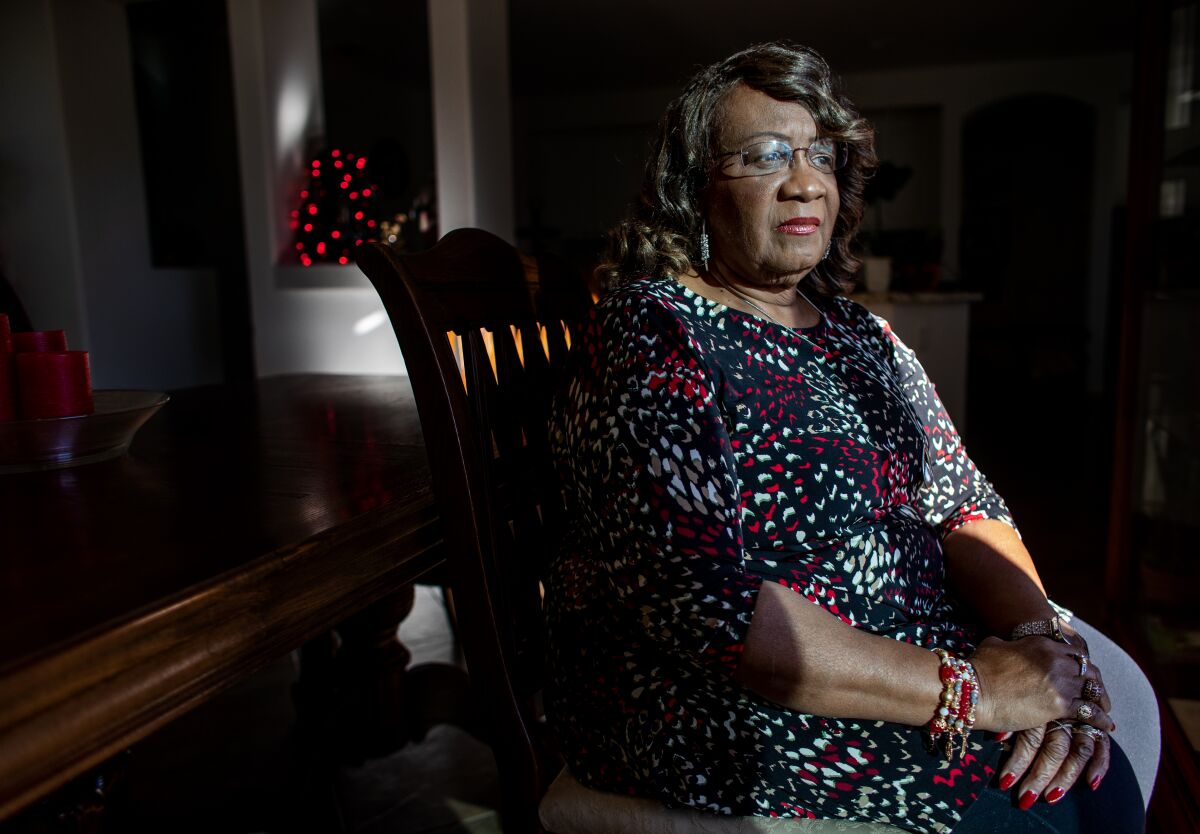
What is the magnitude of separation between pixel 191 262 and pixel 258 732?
367 centimetres

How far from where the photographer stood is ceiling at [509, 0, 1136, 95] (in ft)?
18.8

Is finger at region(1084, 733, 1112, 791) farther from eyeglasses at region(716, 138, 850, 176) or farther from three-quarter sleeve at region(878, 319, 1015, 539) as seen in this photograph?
eyeglasses at region(716, 138, 850, 176)

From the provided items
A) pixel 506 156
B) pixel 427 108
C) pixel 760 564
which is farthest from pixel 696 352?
pixel 427 108

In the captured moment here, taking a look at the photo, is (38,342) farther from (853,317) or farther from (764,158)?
(853,317)

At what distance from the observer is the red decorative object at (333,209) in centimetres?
363

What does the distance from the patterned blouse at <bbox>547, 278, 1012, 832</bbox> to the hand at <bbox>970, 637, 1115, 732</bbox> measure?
36mm

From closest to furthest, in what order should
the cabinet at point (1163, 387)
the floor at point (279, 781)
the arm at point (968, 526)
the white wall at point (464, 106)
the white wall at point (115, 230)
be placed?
the arm at point (968, 526), the floor at point (279, 781), the cabinet at point (1163, 387), the white wall at point (464, 106), the white wall at point (115, 230)

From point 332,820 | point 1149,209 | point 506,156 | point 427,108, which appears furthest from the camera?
point 427,108

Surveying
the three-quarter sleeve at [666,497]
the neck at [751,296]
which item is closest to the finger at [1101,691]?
the three-quarter sleeve at [666,497]

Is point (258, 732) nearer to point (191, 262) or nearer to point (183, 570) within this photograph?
point (183, 570)

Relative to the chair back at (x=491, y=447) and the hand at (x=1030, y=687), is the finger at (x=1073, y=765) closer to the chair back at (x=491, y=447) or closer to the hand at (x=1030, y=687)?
the hand at (x=1030, y=687)

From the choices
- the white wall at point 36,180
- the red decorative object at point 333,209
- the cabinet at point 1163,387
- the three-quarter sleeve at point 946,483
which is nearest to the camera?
the three-quarter sleeve at point 946,483

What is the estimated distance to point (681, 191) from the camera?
108 centimetres

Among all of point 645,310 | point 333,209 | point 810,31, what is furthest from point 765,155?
point 810,31
